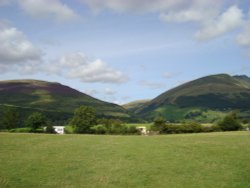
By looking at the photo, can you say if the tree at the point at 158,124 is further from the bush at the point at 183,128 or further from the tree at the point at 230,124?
the tree at the point at 230,124

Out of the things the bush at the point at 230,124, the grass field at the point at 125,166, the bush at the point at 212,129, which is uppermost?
the bush at the point at 230,124

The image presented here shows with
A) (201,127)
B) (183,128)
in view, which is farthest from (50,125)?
(201,127)

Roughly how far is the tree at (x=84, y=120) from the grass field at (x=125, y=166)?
73256 mm

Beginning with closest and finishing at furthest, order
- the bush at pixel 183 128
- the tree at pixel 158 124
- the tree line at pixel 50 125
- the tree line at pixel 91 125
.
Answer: the bush at pixel 183 128 < the tree line at pixel 91 125 < the tree line at pixel 50 125 < the tree at pixel 158 124

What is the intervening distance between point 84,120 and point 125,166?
88414mm

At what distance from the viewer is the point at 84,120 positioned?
126 m

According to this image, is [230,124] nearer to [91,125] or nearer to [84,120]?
[91,125]

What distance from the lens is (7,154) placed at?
4375 centimetres

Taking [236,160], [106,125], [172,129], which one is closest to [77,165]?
[236,160]

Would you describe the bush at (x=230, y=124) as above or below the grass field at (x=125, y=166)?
above

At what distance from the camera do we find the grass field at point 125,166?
1283 inches

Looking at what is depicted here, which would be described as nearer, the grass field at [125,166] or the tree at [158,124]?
the grass field at [125,166]

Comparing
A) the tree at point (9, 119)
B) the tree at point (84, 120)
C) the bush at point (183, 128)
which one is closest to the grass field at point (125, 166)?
the bush at point (183, 128)

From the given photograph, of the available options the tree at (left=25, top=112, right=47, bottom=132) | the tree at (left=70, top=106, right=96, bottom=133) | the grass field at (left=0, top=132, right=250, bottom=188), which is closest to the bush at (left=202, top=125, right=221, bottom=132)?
the tree at (left=70, top=106, right=96, bottom=133)
